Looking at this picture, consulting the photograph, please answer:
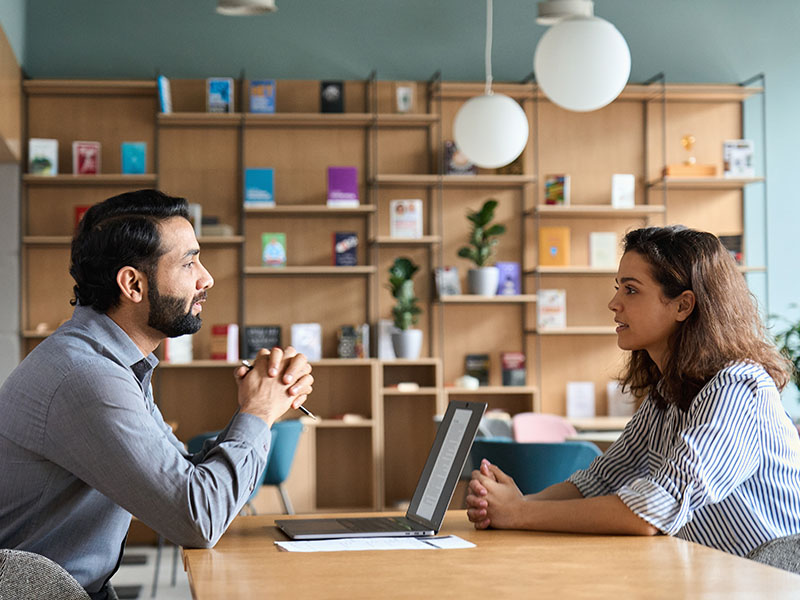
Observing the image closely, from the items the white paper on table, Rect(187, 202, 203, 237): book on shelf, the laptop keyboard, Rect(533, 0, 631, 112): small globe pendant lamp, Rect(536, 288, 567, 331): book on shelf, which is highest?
Rect(533, 0, 631, 112): small globe pendant lamp

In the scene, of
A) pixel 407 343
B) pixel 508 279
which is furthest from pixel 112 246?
pixel 508 279

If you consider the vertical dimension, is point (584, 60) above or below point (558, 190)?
above

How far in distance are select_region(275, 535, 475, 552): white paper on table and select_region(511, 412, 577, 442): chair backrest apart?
427 centimetres

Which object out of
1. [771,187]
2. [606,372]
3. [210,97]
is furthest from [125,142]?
[771,187]

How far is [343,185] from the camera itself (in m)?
6.54

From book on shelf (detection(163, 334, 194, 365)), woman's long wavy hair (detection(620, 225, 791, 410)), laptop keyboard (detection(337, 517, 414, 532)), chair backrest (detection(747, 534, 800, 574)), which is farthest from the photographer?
book on shelf (detection(163, 334, 194, 365))

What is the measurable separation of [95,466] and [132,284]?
430 millimetres

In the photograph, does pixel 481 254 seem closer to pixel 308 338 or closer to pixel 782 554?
pixel 308 338

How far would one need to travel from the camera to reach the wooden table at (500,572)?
4.33 ft

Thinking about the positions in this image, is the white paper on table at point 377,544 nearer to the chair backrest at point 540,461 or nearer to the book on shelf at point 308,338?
the chair backrest at point 540,461

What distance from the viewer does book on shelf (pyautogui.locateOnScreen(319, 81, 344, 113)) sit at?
6629 mm

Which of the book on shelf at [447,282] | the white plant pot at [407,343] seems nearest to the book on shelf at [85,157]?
the white plant pot at [407,343]

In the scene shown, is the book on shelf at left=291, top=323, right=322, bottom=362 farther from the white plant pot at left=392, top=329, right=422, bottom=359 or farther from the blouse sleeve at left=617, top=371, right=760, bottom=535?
the blouse sleeve at left=617, top=371, right=760, bottom=535

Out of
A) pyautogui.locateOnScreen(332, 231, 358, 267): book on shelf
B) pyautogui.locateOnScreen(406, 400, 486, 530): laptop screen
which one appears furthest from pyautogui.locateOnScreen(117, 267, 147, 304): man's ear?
pyautogui.locateOnScreen(332, 231, 358, 267): book on shelf
